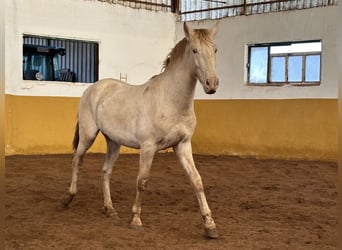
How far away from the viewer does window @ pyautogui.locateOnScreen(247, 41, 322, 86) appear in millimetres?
10141

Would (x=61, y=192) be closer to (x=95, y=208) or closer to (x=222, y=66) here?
(x=95, y=208)

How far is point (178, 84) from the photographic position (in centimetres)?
403

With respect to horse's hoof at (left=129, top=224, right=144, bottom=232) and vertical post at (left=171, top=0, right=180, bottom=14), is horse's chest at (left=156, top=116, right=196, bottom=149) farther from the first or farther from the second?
vertical post at (left=171, top=0, right=180, bottom=14)

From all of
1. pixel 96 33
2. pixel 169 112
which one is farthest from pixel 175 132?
pixel 96 33

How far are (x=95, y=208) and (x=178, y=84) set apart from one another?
73.0 inches

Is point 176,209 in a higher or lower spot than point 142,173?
lower

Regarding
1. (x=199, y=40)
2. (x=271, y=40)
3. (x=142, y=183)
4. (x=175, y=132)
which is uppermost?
(x=271, y=40)

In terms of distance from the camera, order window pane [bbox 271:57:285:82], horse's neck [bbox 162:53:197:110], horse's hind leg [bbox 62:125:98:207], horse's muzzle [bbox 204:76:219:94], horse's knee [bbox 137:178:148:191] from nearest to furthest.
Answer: horse's muzzle [bbox 204:76:219:94], horse's neck [bbox 162:53:197:110], horse's knee [bbox 137:178:148:191], horse's hind leg [bbox 62:125:98:207], window pane [bbox 271:57:285:82]

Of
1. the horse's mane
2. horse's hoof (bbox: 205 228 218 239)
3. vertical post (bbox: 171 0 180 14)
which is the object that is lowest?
horse's hoof (bbox: 205 228 218 239)

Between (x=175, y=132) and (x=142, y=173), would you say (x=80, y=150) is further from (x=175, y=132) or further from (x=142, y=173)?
(x=175, y=132)

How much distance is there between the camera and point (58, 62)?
1245 cm

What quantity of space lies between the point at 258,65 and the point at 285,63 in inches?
26.9

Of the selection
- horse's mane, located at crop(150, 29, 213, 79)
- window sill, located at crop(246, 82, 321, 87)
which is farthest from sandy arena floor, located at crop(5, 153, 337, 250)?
window sill, located at crop(246, 82, 321, 87)

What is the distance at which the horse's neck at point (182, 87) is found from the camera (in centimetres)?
397
